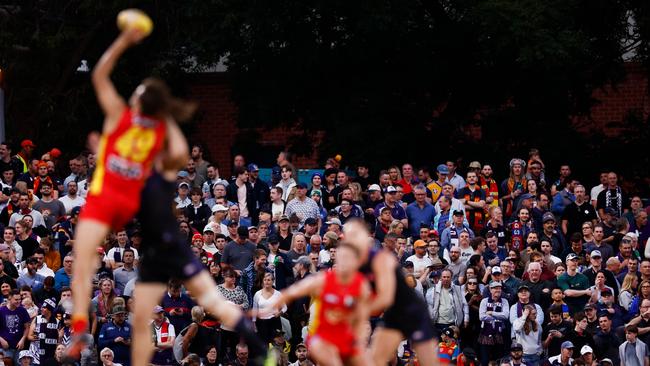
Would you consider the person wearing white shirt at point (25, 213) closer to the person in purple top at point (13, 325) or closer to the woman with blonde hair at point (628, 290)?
the person in purple top at point (13, 325)

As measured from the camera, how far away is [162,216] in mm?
11992

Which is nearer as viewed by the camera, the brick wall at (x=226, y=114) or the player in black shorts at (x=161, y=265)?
the player in black shorts at (x=161, y=265)

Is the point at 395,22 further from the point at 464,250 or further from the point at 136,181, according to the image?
the point at 136,181

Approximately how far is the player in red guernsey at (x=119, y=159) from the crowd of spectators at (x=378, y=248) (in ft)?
26.7

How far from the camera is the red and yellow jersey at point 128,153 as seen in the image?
11875 millimetres

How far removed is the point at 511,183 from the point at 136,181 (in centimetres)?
1395

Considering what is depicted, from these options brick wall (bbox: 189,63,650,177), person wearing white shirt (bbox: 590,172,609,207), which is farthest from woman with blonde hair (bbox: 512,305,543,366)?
brick wall (bbox: 189,63,650,177)

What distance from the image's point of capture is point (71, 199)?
24.0 meters

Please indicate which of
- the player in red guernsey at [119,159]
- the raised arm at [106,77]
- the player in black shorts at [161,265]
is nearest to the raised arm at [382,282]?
the player in black shorts at [161,265]

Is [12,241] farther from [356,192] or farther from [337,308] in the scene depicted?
[337,308]

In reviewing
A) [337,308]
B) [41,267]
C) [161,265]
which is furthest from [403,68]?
[161,265]

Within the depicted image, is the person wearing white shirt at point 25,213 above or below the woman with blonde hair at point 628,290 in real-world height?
above

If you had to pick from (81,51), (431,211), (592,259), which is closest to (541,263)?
(592,259)

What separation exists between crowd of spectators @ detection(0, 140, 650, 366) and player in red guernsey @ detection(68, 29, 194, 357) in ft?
26.7
